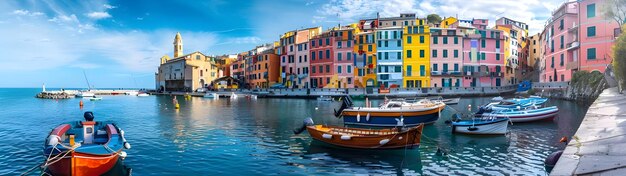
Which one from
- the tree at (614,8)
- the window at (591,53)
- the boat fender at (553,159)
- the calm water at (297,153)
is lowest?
the calm water at (297,153)

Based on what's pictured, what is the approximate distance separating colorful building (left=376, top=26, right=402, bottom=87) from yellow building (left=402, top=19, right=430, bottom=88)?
90cm

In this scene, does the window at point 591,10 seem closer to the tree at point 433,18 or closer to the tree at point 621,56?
the tree at point 621,56

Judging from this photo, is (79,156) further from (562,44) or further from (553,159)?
(562,44)

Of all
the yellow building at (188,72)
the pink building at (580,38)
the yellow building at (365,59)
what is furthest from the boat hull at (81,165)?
the yellow building at (188,72)

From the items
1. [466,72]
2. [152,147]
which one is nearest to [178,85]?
[466,72]

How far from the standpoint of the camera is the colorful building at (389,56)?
69938 millimetres

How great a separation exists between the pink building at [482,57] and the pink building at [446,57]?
1313 millimetres

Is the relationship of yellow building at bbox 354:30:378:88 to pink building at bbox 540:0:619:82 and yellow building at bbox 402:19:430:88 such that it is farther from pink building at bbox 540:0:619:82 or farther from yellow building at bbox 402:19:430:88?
pink building at bbox 540:0:619:82

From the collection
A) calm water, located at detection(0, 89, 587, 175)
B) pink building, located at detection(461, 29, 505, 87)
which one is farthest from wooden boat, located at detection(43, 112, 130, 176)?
pink building, located at detection(461, 29, 505, 87)

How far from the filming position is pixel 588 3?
48.9 m

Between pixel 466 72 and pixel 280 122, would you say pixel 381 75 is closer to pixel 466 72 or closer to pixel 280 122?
pixel 466 72

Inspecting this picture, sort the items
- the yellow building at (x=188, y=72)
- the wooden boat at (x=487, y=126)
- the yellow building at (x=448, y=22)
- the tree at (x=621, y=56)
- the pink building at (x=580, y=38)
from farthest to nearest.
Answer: the yellow building at (x=188, y=72) → the yellow building at (x=448, y=22) → the pink building at (x=580, y=38) → the tree at (x=621, y=56) → the wooden boat at (x=487, y=126)

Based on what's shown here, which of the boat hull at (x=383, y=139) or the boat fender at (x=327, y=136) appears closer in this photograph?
the boat hull at (x=383, y=139)

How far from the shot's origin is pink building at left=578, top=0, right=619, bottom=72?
156ft
